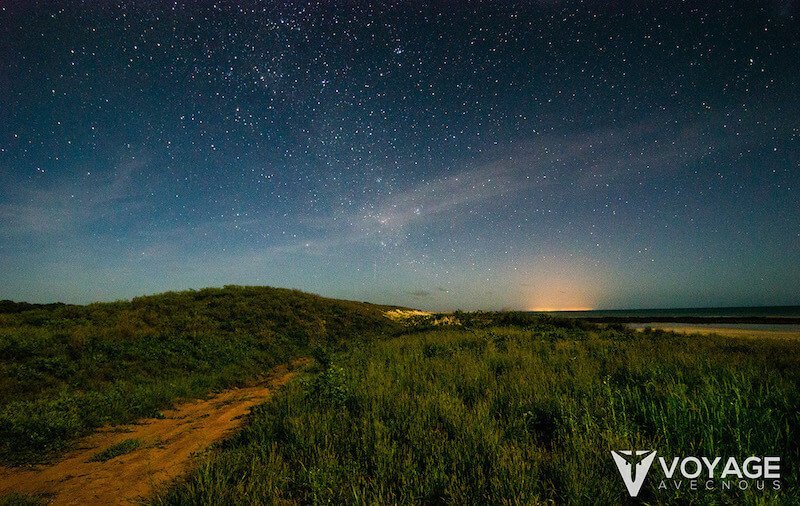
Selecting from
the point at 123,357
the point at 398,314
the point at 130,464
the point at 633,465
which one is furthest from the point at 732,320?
the point at 123,357

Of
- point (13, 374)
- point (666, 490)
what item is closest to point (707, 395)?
point (666, 490)

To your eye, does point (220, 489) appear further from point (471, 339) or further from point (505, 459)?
point (471, 339)

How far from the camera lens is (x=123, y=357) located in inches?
443

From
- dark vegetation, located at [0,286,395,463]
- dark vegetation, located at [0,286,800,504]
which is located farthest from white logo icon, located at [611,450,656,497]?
dark vegetation, located at [0,286,395,463]

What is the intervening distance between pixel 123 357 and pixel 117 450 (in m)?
7.36

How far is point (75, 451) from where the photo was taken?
5.75m

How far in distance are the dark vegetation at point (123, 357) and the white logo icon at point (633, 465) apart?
8.52 m

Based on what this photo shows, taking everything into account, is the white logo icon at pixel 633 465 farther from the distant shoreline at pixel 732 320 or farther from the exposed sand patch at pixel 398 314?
the distant shoreline at pixel 732 320

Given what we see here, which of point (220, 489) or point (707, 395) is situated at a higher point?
point (707, 395)

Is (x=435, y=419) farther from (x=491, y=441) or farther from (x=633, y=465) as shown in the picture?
(x=633, y=465)

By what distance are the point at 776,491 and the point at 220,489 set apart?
16.4 feet

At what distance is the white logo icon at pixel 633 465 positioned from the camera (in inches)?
119

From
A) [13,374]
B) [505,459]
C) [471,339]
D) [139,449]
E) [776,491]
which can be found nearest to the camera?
[776,491]

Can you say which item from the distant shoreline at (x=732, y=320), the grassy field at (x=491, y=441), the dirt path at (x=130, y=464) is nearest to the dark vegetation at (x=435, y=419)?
the grassy field at (x=491, y=441)
